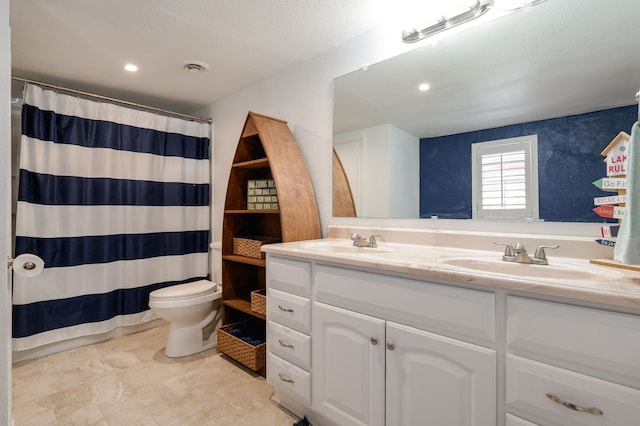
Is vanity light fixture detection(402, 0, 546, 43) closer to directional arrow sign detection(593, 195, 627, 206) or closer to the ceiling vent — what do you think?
directional arrow sign detection(593, 195, 627, 206)

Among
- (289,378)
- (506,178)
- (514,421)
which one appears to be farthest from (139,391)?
(506,178)

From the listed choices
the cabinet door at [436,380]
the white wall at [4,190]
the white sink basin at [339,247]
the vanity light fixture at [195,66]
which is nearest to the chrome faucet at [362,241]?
the white sink basin at [339,247]

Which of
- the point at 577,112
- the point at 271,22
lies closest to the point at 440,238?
the point at 577,112

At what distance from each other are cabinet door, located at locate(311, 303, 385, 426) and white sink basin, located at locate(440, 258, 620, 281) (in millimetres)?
434

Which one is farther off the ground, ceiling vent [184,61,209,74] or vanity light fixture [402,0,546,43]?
ceiling vent [184,61,209,74]

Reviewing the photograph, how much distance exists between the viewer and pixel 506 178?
1462mm

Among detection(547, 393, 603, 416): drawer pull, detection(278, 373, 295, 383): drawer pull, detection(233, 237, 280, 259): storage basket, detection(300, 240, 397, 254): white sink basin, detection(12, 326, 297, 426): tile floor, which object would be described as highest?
detection(300, 240, 397, 254): white sink basin

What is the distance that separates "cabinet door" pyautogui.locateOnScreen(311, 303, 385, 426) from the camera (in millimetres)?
1247

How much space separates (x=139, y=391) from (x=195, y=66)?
2.20 metres

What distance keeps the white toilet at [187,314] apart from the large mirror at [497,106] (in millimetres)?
1346

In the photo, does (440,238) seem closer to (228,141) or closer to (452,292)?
(452,292)

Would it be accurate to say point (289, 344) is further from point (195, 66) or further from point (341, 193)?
point (195, 66)

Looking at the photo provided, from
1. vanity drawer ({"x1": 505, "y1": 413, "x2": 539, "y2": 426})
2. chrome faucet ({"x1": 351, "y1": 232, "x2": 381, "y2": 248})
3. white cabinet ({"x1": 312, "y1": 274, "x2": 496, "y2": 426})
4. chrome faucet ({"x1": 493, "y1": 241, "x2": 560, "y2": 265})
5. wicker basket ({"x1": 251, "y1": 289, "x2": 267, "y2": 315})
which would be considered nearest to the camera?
vanity drawer ({"x1": 505, "y1": 413, "x2": 539, "y2": 426})

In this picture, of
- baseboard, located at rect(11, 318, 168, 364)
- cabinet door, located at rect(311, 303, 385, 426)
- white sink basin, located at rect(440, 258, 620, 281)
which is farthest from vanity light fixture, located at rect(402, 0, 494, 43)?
baseboard, located at rect(11, 318, 168, 364)
